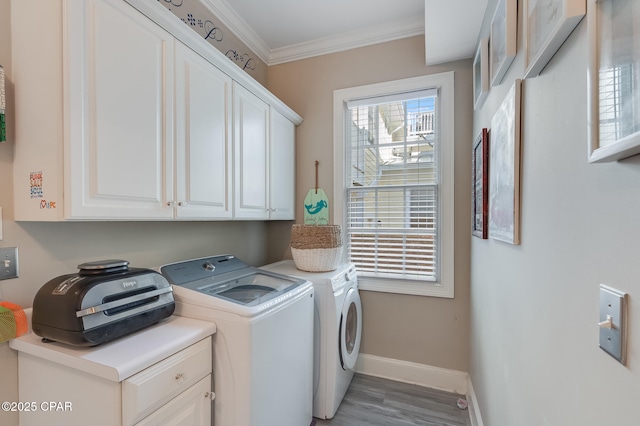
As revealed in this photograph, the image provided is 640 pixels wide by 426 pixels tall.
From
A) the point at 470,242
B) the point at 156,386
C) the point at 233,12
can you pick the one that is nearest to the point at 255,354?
the point at 156,386

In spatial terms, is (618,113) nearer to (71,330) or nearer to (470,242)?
(71,330)

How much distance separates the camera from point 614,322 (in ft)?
1.69

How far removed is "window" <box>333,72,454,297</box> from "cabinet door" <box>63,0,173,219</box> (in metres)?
1.52

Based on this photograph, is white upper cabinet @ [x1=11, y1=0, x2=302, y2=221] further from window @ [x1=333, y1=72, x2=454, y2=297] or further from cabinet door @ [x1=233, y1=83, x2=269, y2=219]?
window @ [x1=333, y1=72, x2=454, y2=297]

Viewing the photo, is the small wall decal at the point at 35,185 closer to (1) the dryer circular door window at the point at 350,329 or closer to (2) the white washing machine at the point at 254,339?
(2) the white washing machine at the point at 254,339

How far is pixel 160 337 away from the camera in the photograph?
43.2 inches

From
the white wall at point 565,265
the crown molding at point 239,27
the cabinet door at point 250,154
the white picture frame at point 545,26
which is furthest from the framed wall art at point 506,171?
the crown molding at point 239,27

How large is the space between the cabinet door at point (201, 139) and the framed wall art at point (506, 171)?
4.87 feet

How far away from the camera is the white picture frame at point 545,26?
2.06ft

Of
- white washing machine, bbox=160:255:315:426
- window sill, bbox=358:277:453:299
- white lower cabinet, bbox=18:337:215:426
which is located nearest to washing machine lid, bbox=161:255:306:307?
white washing machine, bbox=160:255:315:426

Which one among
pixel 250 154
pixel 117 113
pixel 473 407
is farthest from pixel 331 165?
pixel 473 407

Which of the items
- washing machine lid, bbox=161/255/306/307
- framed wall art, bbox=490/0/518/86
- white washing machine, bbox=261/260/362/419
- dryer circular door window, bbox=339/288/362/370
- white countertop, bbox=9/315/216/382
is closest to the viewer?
white countertop, bbox=9/315/216/382

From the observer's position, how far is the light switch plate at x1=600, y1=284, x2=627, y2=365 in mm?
496

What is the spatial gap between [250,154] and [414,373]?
2.17 m
